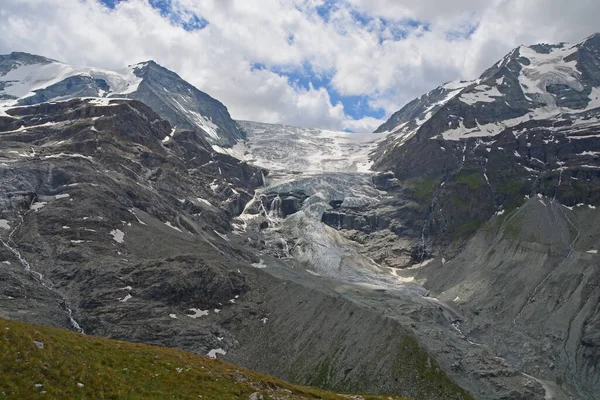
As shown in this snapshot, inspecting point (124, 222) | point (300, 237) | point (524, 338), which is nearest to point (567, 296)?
point (524, 338)

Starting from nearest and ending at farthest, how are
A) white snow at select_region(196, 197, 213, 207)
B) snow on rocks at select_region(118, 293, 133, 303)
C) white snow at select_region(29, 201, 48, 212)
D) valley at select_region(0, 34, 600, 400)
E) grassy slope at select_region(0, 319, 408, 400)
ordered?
grassy slope at select_region(0, 319, 408, 400) → valley at select_region(0, 34, 600, 400) → snow on rocks at select_region(118, 293, 133, 303) → white snow at select_region(29, 201, 48, 212) → white snow at select_region(196, 197, 213, 207)

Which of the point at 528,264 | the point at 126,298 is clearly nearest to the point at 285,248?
the point at 528,264

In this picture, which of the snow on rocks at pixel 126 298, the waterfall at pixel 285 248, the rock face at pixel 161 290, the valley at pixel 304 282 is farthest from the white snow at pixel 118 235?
the waterfall at pixel 285 248

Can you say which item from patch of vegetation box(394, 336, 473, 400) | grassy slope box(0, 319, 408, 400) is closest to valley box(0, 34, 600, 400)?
patch of vegetation box(394, 336, 473, 400)

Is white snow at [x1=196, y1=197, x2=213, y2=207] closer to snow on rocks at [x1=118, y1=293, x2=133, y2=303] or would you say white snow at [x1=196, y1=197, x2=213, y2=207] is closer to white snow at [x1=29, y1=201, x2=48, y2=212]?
white snow at [x1=29, y1=201, x2=48, y2=212]

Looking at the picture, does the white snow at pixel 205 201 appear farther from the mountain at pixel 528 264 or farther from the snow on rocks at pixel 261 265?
the mountain at pixel 528 264

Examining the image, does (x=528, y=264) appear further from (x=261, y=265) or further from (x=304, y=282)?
(x=261, y=265)

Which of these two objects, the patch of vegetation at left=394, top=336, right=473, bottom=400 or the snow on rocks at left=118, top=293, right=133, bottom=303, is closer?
the patch of vegetation at left=394, top=336, right=473, bottom=400
